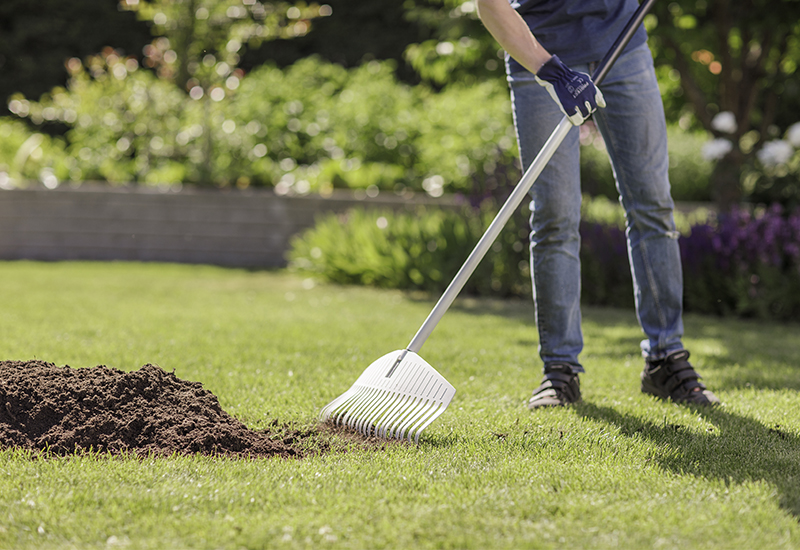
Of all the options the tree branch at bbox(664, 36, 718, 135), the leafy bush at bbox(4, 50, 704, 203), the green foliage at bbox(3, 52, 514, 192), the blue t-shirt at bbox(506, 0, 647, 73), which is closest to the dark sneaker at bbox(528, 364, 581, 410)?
the blue t-shirt at bbox(506, 0, 647, 73)

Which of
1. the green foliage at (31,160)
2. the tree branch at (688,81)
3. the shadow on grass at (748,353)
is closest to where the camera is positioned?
the shadow on grass at (748,353)

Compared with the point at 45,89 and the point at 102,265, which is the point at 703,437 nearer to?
the point at 102,265

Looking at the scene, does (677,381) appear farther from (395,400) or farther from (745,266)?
(745,266)

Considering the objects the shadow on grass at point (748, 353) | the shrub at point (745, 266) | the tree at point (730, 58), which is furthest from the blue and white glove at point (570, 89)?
the tree at point (730, 58)

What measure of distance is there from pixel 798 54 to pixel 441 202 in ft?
11.2

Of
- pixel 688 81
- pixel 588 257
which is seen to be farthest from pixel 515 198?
pixel 688 81

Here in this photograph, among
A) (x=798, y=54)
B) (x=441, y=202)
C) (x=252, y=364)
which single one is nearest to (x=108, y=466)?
(x=252, y=364)

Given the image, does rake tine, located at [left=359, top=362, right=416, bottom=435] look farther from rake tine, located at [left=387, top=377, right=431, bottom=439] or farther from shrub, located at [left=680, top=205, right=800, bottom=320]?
shrub, located at [left=680, top=205, right=800, bottom=320]

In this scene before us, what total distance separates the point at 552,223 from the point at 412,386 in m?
0.83

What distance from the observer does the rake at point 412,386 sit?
2410 mm

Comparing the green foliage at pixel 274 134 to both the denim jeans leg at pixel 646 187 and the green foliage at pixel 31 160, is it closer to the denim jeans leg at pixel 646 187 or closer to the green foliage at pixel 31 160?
the green foliage at pixel 31 160

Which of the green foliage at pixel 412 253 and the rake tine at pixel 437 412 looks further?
the green foliage at pixel 412 253

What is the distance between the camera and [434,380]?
2461mm

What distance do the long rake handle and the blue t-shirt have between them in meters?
0.20
